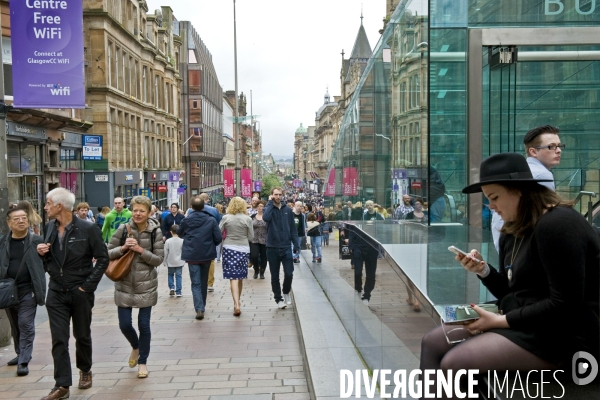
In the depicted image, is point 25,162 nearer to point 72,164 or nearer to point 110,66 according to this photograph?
point 72,164

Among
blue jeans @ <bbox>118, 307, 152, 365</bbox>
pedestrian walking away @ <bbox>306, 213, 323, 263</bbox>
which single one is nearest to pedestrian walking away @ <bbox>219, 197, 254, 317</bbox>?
pedestrian walking away @ <bbox>306, 213, 323, 263</bbox>

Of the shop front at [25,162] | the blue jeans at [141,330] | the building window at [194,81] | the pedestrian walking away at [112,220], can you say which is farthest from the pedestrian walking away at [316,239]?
the building window at [194,81]

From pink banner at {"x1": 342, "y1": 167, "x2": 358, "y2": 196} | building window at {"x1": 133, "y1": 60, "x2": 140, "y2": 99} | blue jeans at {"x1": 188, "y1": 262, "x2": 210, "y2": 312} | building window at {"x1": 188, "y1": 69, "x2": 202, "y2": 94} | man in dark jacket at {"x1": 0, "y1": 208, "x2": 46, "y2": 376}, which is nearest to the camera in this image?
man in dark jacket at {"x1": 0, "y1": 208, "x2": 46, "y2": 376}

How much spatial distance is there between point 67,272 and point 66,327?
51 centimetres

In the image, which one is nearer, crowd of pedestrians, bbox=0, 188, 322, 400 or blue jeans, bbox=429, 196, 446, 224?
crowd of pedestrians, bbox=0, 188, 322, 400

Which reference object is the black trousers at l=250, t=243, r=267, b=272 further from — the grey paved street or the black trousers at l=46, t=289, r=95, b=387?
the black trousers at l=46, t=289, r=95, b=387

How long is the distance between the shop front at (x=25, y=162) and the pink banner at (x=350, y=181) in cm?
1102

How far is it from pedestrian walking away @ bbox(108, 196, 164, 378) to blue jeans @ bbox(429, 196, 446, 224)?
3.62 meters

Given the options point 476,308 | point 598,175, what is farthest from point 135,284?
point 598,175

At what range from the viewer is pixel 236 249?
10203mm

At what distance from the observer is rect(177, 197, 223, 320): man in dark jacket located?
32.2 feet

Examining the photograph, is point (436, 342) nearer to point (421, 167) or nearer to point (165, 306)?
point (421, 167)

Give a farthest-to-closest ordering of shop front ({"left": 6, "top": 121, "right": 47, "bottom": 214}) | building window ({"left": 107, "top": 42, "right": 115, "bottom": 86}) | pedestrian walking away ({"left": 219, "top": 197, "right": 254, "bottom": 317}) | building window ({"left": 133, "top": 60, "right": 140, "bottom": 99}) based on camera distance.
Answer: building window ({"left": 133, "top": 60, "right": 140, "bottom": 99}) → building window ({"left": 107, "top": 42, "right": 115, "bottom": 86}) → shop front ({"left": 6, "top": 121, "right": 47, "bottom": 214}) → pedestrian walking away ({"left": 219, "top": 197, "right": 254, "bottom": 317})

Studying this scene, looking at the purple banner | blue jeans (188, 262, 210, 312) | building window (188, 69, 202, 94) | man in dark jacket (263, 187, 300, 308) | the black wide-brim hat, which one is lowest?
blue jeans (188, 262, 210, 312)
